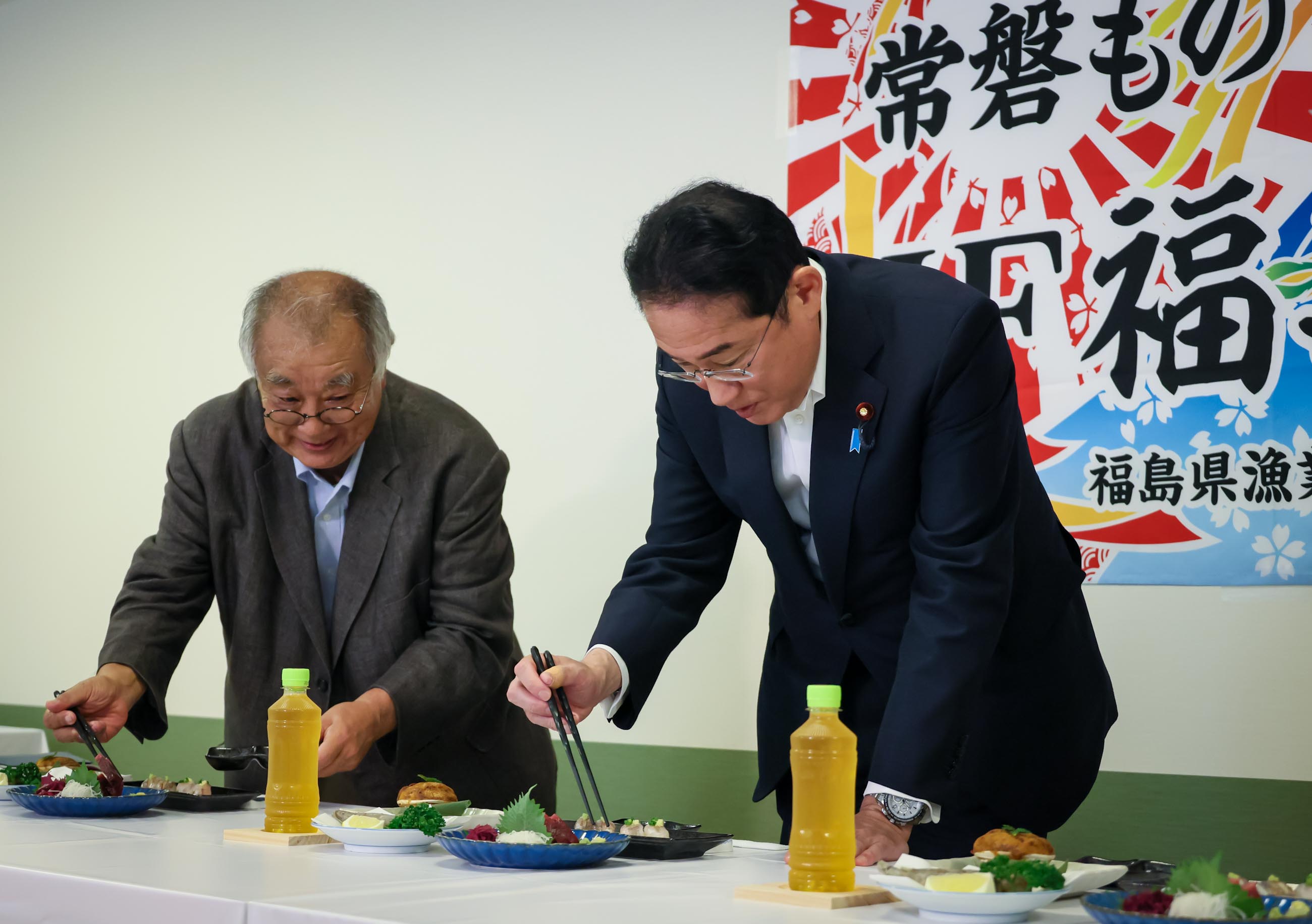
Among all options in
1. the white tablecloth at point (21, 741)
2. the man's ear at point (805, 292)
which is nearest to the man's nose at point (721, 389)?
the man's ear at point (805, 292)

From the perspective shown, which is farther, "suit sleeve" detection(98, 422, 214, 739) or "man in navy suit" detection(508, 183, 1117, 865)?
"suit sleeve" detection(98, 422, 214, 739)

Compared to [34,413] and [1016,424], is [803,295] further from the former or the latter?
[34,413]

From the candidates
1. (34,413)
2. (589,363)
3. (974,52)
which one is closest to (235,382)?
(34,413)

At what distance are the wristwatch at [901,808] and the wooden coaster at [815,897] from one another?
0.27 m

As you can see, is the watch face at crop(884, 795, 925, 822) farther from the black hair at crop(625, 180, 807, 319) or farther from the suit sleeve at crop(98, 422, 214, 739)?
the suit sleeve at crop(98, 422, 214, 739)

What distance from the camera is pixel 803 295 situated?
183 centimetres

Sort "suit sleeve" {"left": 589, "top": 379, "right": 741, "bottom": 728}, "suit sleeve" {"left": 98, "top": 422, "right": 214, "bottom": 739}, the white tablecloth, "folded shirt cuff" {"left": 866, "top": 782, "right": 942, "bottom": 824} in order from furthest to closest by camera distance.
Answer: the white tablecloth → "suit sleeve" {"left": 98, "top": 422, "right": 214, "bottom": 739} → "suit sleeve" {"left": 589, "top": 379, "right": 741, "bottom": 728} → "folded shirt cuff" {"left": 866, "top": 782, "right": 942, "bottom": 824}

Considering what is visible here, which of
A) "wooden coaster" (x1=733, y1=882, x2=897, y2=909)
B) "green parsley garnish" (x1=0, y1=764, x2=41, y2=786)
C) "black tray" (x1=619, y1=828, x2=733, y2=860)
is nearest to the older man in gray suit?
"green parsley garnish" (x1=0, y1=764, x2=41, y2=786)

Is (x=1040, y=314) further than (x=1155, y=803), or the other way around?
(x=1040, y=314)

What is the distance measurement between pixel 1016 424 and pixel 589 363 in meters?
1.68

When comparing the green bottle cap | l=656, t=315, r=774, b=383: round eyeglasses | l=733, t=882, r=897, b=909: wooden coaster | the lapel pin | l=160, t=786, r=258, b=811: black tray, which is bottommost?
l=160, t=786, r=258, b=811: black tray

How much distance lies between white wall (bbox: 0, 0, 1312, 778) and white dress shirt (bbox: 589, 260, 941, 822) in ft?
3.33

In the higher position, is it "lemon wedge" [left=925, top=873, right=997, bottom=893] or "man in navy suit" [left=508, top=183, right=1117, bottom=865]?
"man in navy suit" [left=508, top=183, right=1117, bottom=865]

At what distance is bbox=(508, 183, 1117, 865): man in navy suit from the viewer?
169 cm
